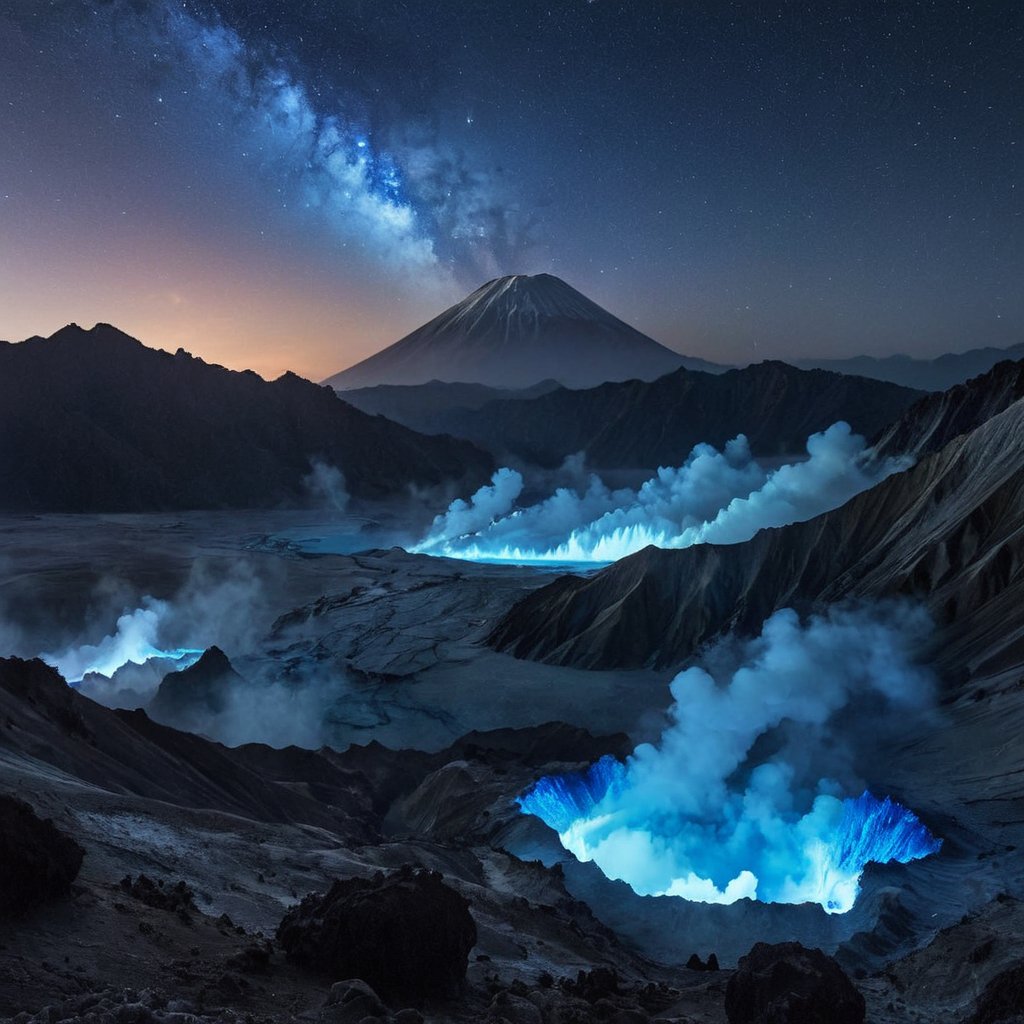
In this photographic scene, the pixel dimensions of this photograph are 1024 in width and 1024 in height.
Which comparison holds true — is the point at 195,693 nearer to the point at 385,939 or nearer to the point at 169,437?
the point at 385,939

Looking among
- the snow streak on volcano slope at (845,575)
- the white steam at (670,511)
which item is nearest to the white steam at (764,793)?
the snow streak on volcano slope at (845,575)

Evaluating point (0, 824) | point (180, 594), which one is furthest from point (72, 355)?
point (0, 824)

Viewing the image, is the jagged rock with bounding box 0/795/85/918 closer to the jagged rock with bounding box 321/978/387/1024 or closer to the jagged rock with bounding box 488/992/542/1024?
the jagged rock with bounding box 321/978/387/1024

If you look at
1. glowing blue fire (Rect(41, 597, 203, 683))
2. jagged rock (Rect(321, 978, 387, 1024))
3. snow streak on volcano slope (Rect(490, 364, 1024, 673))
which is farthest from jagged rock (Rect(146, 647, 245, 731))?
jagged rock (Rect(321, 978, 387, 1024))

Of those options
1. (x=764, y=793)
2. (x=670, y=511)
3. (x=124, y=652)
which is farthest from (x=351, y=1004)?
(x=670, y=511)

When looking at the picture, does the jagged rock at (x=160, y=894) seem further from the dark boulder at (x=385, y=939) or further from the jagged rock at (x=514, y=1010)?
the jagged rock at (x=514, y=1010)
